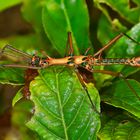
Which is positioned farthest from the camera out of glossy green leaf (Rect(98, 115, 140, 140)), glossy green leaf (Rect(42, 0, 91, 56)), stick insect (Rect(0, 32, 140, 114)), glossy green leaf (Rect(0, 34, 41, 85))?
glossy green leaf (Rect(42, 0, 91, 56))

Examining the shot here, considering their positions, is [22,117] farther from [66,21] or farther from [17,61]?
[66,21]

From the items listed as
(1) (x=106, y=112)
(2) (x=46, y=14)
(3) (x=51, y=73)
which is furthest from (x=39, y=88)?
(2) (x=46, y=14)

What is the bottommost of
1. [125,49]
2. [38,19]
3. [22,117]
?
[22,117]

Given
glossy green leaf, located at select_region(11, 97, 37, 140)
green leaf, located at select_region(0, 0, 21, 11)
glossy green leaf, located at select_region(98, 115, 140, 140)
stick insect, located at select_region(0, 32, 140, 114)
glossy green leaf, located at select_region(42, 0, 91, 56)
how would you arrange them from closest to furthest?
glossy green leaf, located at select_region(98, 115, 140, 140), stick insect, located at select_region(0, 32, 140, 114), glossy green leaf, located at select_region(42, 0, 91, 56), glossy green leaf, located at select_region(11, 97, 37, 140), green leaf, located at select_region(0, 0, 21, 11)

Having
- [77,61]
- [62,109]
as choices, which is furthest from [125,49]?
[62,109]

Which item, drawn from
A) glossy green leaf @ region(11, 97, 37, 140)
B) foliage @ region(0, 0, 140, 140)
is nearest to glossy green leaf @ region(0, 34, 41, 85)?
foliage @ region(0, 0, 140, 140)

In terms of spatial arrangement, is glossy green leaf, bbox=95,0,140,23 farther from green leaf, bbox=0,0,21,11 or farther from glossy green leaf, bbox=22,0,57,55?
green leaf, bbox=0,0,21,11

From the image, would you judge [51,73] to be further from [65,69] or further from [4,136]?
[4,136]
